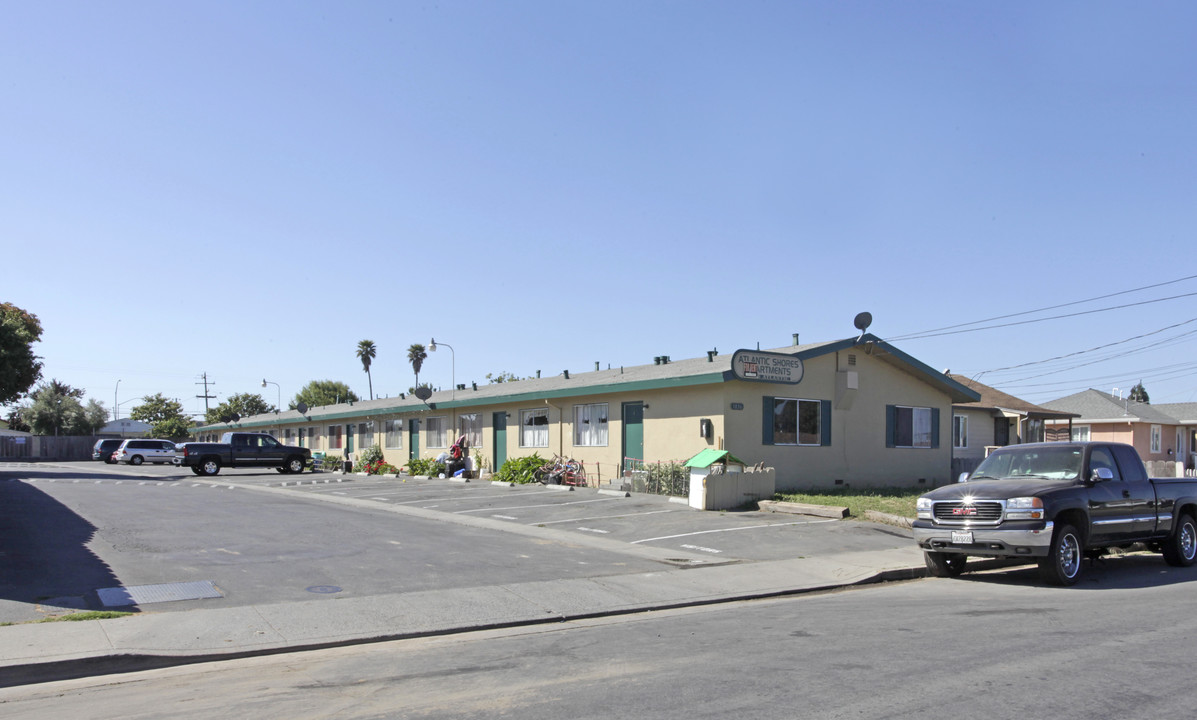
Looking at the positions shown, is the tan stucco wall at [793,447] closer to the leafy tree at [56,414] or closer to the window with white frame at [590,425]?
the window with white frame at [590,425]

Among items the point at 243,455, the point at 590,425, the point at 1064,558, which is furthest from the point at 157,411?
the point at 1064,558

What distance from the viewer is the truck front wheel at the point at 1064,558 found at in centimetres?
1097

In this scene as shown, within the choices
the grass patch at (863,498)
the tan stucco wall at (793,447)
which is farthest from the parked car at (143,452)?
the grass patch at (863,498)

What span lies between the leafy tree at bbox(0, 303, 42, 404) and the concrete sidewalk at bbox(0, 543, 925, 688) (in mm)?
39242

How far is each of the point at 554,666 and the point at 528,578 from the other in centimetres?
437

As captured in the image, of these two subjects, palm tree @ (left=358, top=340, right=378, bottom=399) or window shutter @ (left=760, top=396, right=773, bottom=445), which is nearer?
window shutter @ (left=760, top=396, right=773, bottom=445)

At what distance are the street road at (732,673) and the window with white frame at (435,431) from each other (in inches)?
1045

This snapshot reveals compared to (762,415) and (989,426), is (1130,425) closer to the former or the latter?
(989,426)

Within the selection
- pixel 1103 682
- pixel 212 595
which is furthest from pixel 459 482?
pixel 1103 682

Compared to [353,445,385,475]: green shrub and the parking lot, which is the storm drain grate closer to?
the parking lot

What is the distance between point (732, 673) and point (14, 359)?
4502 centimetres

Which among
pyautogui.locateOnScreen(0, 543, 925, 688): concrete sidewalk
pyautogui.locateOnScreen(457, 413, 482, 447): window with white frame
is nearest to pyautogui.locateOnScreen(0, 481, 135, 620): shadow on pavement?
pyautogui.locateOnScreen(0, 543, 925, 688): concrete sidewalk

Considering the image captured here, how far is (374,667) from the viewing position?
7.25 metres

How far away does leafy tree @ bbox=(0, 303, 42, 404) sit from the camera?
133 feet
